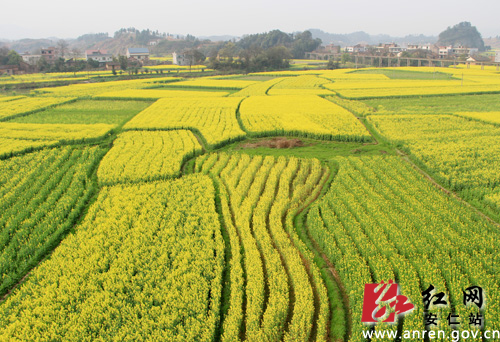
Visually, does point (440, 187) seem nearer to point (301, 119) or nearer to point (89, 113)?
point (301, 119)

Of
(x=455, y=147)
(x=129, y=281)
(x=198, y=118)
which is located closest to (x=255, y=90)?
(x=198, y=118)

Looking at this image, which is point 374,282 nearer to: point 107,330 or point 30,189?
point 107,330

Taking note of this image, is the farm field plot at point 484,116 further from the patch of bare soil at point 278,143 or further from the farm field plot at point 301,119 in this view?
the patch of bare soil at point 278,143

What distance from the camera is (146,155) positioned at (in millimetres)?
22828

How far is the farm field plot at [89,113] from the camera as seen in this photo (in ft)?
114

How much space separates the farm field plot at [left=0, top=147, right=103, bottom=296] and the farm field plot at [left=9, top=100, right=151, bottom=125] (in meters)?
10.8

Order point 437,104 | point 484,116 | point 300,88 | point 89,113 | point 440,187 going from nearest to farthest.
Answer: point 440,187
point 484,116
point 89,113
point 437,104
point 300,88

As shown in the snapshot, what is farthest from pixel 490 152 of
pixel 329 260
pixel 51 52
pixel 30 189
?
pixel 51 52

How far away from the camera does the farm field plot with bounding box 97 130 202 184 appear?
19.7 m

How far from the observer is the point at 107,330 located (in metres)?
9.26

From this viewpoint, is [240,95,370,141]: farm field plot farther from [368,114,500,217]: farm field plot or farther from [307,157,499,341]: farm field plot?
[307,157,499,341]: farm field plot

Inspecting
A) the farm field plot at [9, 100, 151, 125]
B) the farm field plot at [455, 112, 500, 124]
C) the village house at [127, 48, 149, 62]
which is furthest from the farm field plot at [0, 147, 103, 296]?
the village house at [127, 48, 149, 62]

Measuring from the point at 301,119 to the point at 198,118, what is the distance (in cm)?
995

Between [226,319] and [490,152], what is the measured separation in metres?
20.4
